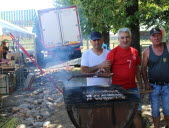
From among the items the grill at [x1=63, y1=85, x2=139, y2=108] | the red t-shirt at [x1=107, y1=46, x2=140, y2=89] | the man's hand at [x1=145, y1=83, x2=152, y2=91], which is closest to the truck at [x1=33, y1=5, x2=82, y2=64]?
the man's hand at [x1=145, y1=83, x2=152, y2=91]

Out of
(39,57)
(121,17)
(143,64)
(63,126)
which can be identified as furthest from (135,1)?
(39,57)

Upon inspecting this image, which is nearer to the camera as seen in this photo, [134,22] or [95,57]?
[95,57]

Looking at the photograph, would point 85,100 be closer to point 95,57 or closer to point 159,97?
point 95,57

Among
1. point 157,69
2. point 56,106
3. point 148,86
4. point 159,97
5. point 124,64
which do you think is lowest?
point 56,106

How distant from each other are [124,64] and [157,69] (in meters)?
0.59

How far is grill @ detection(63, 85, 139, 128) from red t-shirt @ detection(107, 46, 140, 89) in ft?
1.85

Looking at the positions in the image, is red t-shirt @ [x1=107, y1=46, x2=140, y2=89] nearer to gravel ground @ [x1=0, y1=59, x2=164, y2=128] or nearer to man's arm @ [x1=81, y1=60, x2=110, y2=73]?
man's arm @ [x1=81, y1=60, x2=110, y2=73]

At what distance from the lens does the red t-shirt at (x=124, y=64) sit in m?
3.41

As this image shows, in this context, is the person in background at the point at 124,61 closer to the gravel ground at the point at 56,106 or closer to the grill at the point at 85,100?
the grill at the point at 85,100

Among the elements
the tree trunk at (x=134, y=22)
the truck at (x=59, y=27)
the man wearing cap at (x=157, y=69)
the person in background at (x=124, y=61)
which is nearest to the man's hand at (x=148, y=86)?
the man wearing cap at (x=157, y=69)

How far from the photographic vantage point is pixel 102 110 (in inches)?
110

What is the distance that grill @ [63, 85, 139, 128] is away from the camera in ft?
8.98

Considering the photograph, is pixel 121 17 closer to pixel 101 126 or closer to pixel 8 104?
pixel 8 104

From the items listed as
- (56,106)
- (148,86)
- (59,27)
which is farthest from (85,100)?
(59,27)
